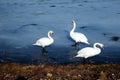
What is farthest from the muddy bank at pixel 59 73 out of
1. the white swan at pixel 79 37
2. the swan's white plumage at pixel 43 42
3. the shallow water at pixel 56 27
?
the white swan at pixel 79 37

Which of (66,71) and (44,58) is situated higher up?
(66,71)

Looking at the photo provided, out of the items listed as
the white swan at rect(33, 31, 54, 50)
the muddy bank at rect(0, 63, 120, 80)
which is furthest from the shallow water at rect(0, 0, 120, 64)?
the muddy bank at rect(0, 63, 120, 80)

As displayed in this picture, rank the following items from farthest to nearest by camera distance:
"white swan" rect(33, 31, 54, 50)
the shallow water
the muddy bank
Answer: "white swan" rect(33, 31, 54, 50) → the shallow water → the muddy bank

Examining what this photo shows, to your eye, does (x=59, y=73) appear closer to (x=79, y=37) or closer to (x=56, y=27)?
(x=79, y=37)

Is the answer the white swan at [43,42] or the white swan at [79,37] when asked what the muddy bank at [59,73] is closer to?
the white swan at [43,42]

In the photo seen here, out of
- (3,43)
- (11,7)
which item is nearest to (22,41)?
(3,43)

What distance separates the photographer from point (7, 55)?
18.1m

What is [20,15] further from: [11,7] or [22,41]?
[22,41]

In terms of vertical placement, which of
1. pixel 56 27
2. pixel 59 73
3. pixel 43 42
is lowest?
pixel 56 27

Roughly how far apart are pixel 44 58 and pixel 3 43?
3263 millimetres

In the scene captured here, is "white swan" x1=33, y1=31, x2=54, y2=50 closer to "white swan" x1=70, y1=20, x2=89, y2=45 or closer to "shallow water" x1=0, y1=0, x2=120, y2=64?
"shallow water" x1=0, y1=0, x2=120, y2=64

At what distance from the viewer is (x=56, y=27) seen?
950 inches

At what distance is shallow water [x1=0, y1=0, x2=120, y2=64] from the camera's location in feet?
58.4

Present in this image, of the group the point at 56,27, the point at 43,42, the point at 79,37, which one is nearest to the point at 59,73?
the point at 43,42
